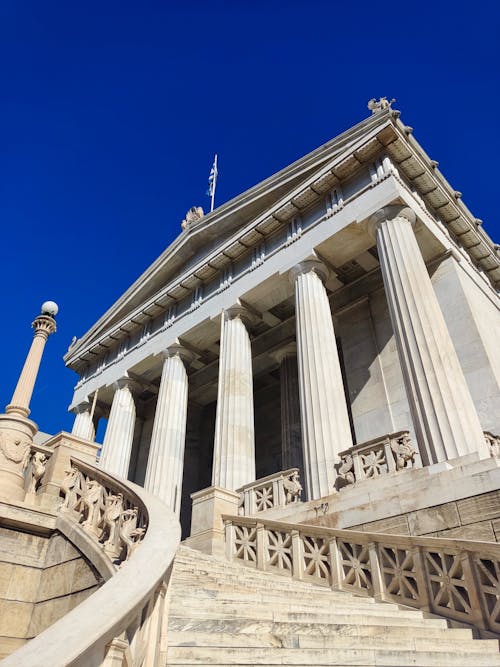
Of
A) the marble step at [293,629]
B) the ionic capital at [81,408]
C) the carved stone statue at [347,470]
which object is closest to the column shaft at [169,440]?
the ionic capital at [81,408]

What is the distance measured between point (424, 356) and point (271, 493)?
6084 mm

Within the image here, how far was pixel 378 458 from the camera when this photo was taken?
13.1 m

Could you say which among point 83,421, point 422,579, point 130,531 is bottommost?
point 422,579

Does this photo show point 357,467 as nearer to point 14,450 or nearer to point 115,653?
point 14,450

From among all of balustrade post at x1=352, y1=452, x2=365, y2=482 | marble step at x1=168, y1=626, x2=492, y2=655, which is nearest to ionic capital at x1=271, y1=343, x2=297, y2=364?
balustrade post at x1=352, y1=452, x2=365, y2=482

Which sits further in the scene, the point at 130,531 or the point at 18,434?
the point at 18,434

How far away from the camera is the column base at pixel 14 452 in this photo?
875 centimetres

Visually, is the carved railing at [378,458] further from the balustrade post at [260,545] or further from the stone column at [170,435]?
the stone column at [170,435]

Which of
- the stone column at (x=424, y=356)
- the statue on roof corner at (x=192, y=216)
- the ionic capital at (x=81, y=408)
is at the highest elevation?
the statue on roof corner at (x=192, y=216)

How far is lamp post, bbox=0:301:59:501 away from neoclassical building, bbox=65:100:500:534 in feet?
13.4

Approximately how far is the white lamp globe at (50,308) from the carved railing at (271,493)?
302 inches

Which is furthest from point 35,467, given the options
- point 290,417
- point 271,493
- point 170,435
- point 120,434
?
point 120,434

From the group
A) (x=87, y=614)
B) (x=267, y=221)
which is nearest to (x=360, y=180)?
(x=267, y=221)

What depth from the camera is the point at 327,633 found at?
584 centimetres
